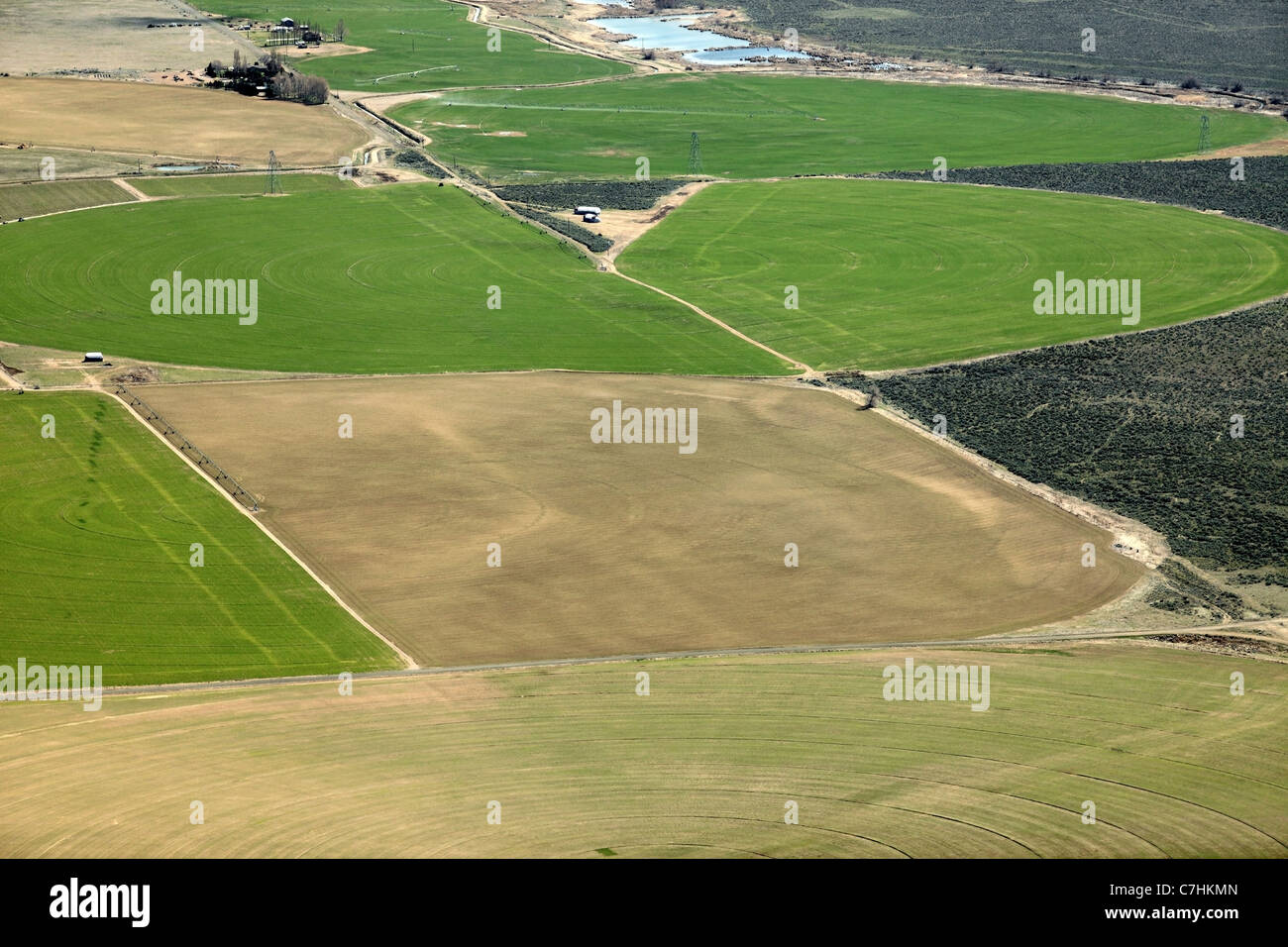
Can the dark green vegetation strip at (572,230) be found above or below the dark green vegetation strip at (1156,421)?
above

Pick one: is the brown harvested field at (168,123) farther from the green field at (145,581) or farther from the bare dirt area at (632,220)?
the green field at (145,581)

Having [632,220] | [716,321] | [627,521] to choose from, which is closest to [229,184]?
[632,220]

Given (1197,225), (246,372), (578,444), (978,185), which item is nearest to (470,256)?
(246,372)

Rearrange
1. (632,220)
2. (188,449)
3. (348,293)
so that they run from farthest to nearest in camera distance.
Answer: (632,220) → (348,293) → (188,449)

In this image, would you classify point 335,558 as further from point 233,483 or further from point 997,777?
point 997,777

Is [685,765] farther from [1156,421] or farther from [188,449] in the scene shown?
[1156,421]

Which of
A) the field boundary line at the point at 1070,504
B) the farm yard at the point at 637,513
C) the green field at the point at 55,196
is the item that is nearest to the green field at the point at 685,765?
the farm yard at the point at 637,513
